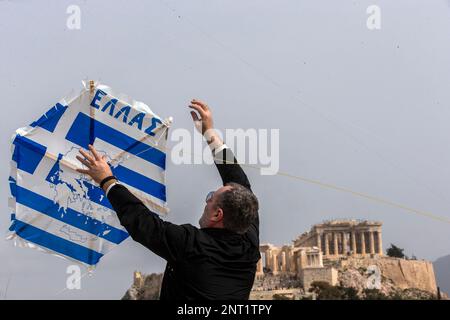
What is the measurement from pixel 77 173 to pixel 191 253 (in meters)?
2.12

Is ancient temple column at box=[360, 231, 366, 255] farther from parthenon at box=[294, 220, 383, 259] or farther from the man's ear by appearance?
the man's ear

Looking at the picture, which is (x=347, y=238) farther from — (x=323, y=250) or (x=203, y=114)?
(x=203, y=114)

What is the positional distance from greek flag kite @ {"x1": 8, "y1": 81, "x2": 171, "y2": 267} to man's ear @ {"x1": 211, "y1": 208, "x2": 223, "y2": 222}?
Result: 1893mm

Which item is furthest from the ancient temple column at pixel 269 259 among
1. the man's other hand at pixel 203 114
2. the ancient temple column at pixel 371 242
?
the man's other hand at pixel 203 114

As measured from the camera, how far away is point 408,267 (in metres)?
91.4

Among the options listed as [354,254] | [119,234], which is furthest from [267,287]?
[119,234]

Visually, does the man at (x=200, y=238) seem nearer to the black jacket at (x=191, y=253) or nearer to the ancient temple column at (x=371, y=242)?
the black jacket at (x=191, y=253)

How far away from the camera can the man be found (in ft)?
11.9

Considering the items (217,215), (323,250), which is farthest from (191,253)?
(323,250)

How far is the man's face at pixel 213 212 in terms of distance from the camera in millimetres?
3789

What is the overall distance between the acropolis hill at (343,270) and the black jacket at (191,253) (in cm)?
7819

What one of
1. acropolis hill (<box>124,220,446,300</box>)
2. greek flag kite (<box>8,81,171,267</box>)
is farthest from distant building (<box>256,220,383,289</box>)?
greek flag kite (<box>8,81,171,267</box>)

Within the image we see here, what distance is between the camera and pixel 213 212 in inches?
150
